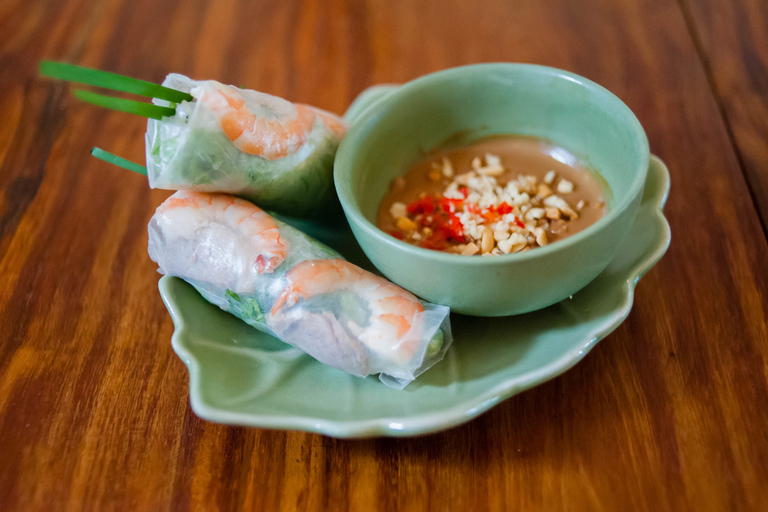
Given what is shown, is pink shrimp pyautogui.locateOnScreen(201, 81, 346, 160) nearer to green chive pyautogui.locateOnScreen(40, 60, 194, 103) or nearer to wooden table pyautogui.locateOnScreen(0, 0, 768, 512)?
green chive pyautogui.locateOnScreen(40, 60, 194, 103)

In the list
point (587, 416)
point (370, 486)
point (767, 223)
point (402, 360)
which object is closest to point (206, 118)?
point (402, 360)

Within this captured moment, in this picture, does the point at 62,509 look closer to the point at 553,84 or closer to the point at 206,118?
the point at 206,118

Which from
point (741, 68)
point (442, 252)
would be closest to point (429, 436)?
point (442, 252)

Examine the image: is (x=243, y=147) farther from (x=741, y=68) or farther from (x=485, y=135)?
(x=741, y=68)

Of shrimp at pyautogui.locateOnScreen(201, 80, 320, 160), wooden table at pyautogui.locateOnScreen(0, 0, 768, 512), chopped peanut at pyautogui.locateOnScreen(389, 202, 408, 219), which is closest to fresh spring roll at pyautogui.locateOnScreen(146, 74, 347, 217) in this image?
shrimp at pyautogui.locateOnScreen(201, 80, 320, 160)

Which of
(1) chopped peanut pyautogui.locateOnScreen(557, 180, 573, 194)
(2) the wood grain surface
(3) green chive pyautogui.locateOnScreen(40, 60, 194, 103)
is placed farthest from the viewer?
(2) the wood grain surface
